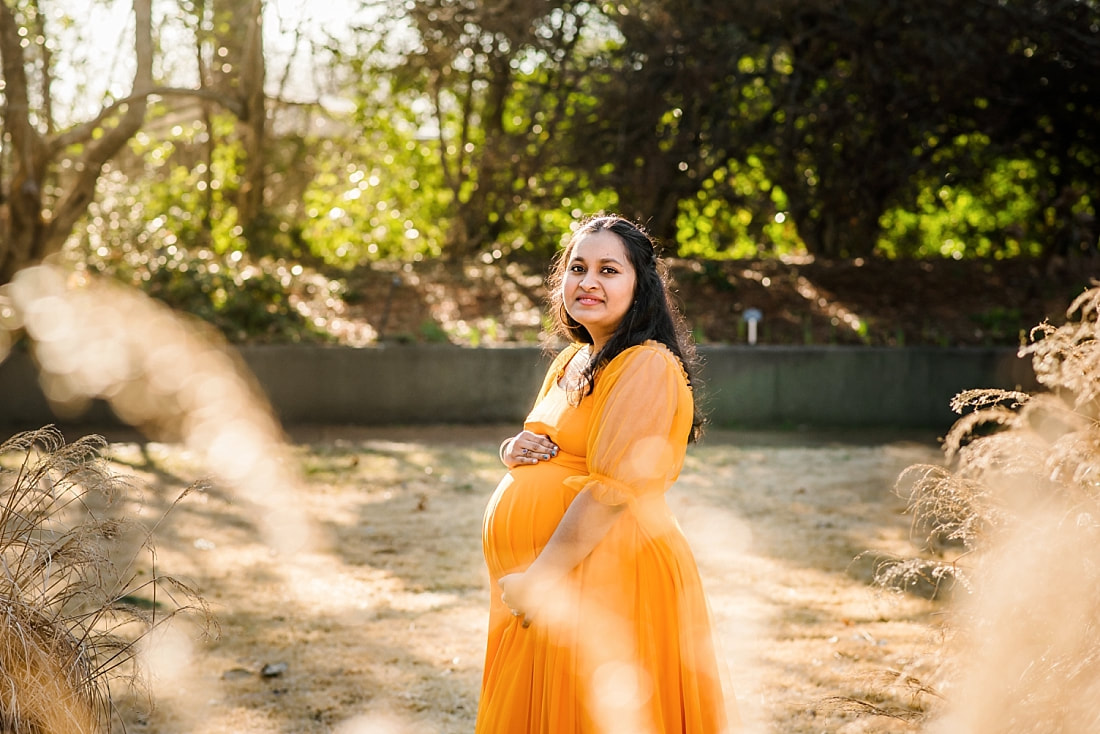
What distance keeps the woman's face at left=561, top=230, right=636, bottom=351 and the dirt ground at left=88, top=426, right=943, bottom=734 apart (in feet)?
4.43

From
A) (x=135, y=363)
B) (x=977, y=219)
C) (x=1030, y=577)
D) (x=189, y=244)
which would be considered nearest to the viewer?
(x=1030, y=577)

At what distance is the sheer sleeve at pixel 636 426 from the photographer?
243cm

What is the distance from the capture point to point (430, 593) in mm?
5520

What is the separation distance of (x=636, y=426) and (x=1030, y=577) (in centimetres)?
137

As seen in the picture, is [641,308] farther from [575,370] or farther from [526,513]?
[526,513]

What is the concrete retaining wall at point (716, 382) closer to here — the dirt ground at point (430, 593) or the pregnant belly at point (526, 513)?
the dirt ground at point (430, 593)

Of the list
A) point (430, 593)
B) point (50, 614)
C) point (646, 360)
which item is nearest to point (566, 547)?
point (646, 360)

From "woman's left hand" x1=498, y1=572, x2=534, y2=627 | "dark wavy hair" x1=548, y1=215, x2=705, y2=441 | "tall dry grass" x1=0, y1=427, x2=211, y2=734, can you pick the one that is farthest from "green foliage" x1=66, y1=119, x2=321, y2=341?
"woman's left hand" x1=498, y1=572, x2=534, y2=627

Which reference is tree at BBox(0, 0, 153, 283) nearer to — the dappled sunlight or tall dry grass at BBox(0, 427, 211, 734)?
the dappled sunlight

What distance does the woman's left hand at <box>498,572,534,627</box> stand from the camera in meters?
2.50

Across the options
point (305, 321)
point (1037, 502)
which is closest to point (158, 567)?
point (1037, 502)

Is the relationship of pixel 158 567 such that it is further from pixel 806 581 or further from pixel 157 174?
pixel 157 174

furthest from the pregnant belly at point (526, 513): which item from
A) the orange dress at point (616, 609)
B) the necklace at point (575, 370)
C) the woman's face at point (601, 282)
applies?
the woman's face at point (601, 282)

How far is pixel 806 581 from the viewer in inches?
228
